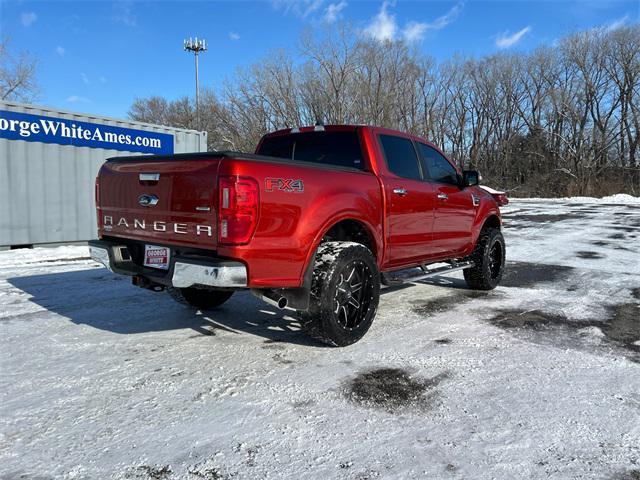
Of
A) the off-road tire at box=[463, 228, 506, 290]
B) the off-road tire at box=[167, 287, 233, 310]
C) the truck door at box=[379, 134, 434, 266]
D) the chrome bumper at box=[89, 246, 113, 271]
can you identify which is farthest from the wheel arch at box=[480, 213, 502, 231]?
the chrome bumper at box=[89, 246, 113, 271]

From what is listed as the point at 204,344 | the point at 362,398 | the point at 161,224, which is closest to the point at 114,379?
the point at 204,344

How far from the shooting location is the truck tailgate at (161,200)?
3.47 meters

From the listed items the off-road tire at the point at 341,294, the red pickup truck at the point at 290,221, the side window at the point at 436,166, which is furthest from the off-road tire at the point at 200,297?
the side window at the point at 436,166

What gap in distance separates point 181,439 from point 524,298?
479 centimetres

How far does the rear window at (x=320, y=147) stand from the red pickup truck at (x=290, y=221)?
1 centimetres

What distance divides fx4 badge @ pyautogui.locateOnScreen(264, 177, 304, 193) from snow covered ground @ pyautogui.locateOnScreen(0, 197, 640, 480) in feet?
4.40

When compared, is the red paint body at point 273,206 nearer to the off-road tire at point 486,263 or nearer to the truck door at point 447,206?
the truck door at point 447,206

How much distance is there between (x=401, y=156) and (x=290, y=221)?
2032 millimetres

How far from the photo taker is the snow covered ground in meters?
2.50

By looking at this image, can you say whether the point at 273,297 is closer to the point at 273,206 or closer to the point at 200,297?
the point at 273,206

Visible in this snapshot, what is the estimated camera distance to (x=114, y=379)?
349cm

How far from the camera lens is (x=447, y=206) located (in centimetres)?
571

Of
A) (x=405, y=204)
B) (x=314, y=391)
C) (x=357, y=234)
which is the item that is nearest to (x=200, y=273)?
(x=314, y=391)

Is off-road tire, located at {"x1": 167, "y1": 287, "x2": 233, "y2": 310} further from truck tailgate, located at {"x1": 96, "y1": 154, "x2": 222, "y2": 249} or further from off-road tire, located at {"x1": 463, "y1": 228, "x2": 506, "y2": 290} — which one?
off-road tire, located at {"x1": 463, "y1": 228, "x2": 506, "y2": 290}
